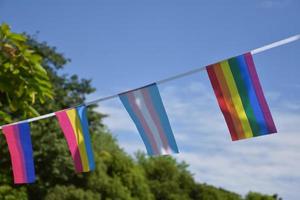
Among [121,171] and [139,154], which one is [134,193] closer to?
[121,171]

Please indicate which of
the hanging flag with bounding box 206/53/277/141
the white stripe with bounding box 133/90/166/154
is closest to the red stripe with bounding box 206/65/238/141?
the hanging flag with bounding box 206/53/277/141

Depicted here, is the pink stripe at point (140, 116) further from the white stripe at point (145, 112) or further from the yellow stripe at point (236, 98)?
the yellow stripe at point (236, 98)

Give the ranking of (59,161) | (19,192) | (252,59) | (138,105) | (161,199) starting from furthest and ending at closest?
(161,199), (59,161), (19,192), (138,105), (252,59)

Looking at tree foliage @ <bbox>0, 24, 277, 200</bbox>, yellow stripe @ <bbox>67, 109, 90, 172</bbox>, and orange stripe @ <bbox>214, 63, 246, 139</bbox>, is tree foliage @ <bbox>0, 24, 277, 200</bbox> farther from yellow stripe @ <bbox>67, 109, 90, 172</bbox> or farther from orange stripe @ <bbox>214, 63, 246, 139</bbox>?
orange stripe @ <bbox>214, 63, 246, 139</bbox>

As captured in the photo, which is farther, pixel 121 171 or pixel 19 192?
pixel 121 171

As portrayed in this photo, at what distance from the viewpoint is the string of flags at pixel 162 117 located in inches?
129

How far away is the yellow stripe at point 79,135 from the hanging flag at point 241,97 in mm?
1293

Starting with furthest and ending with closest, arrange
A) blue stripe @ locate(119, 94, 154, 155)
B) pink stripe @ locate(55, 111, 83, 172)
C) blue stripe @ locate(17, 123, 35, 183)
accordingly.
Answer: blue stripe @ locate(17, 123, 35, 183), pink stripe @ locate(55, 111, 83, 172), blue stripe @ locate(119, 94, 154, 155)

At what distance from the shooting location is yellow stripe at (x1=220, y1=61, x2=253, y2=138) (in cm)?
331

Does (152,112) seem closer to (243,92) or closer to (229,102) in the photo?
(229,102)

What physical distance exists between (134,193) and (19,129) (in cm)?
1563

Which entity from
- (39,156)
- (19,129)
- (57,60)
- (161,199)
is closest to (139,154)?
(161,199)

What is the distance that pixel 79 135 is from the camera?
4.03m

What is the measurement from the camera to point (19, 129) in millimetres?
4141
